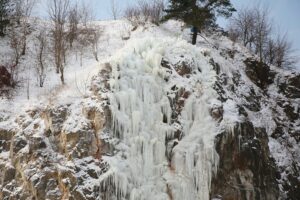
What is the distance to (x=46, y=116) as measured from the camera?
46.3 feet

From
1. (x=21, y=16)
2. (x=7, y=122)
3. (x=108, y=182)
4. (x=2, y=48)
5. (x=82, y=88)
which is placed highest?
(x=21, y=16)

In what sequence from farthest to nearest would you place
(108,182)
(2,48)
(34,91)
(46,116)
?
(2,48) → (34,91) → (46,116) → (108,182)

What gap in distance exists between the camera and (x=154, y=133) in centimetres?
1418

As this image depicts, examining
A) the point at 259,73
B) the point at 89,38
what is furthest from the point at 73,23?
the point at 259,73

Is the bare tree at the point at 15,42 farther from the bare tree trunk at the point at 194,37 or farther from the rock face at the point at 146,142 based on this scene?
the bare tree trunk at the point at 194,37

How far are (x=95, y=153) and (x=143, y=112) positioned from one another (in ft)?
7.33

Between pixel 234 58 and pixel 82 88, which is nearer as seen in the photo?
pixel 82 88

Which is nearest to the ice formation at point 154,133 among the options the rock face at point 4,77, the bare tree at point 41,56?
the bare tree at point 41,56

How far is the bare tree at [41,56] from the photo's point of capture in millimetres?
17375

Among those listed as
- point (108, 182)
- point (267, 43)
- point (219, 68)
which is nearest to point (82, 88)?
point (108, 182)

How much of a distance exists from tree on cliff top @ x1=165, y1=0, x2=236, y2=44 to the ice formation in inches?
182

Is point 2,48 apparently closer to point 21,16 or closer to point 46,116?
point 21,16

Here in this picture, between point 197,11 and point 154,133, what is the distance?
Answer: 25.5 feet

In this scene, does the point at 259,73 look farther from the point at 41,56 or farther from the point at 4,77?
the point at 4,77
